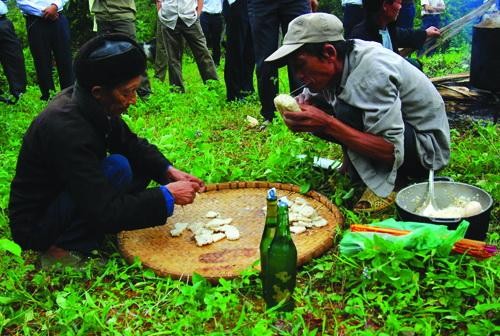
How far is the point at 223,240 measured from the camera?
10.5 feet

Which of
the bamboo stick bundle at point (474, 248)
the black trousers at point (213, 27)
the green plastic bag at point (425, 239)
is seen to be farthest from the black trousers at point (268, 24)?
the black trousers at point (213, 27)

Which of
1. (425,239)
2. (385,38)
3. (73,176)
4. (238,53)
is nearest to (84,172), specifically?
(73,176)

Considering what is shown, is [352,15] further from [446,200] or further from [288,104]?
[446,200]

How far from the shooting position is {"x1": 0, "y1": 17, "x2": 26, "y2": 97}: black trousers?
7.41 m

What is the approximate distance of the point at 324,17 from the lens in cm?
308

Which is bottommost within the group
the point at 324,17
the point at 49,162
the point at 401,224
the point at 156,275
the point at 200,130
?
the point at 200,130

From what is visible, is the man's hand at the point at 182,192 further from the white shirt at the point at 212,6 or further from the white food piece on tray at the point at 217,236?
the white shirt at the point at 212,6

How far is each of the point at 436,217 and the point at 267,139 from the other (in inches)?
95.7

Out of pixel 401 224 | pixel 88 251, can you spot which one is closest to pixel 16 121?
pixel 88 251

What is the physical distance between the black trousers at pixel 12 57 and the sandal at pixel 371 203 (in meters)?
6.10

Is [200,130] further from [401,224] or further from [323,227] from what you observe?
[401,224]

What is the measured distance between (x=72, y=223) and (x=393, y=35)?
10.5 ft

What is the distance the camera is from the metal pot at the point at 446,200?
270 cm

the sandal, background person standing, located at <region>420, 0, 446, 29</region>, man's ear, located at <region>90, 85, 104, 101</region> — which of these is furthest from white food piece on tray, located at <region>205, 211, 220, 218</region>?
background person standing, located at <region>420, 0, 446, 29</region>
